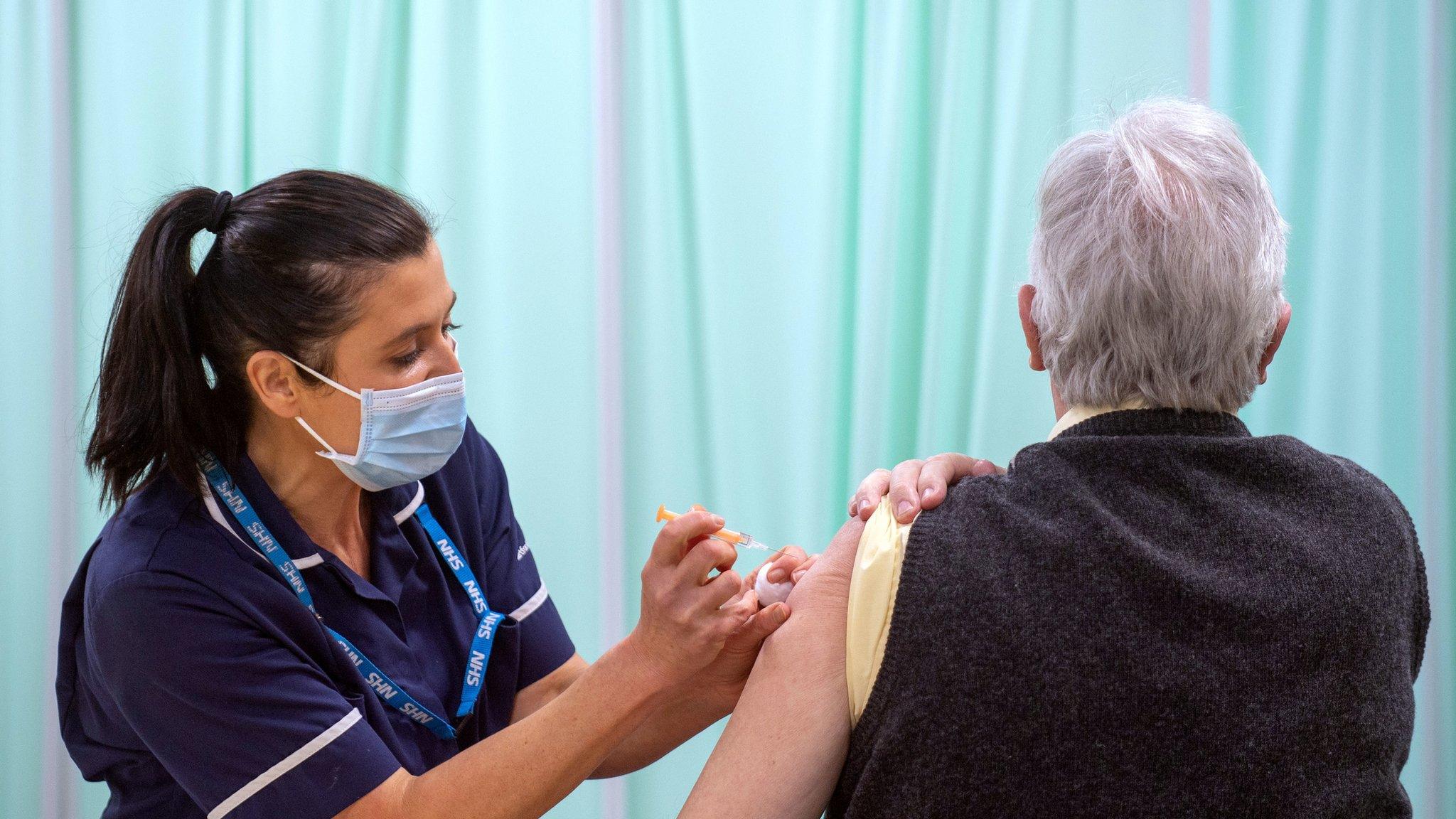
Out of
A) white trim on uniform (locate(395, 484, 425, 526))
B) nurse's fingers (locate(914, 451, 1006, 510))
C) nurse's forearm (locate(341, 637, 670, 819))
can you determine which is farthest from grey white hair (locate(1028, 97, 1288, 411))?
white trim on uniform (locate(395, 484, 425, 526))

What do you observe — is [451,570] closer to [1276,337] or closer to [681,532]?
[681,532]

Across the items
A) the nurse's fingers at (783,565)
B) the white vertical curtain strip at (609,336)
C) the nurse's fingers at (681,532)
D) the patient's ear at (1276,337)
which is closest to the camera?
the patient's ear at (1276,337)

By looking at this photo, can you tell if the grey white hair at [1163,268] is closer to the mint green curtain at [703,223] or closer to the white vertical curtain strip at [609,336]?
the mint green curtain at [703,223]

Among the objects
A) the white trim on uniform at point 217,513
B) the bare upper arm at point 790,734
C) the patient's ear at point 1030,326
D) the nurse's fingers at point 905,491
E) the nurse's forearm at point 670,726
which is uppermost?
the patient's ear at point 1030,326

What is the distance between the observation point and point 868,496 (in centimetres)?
117

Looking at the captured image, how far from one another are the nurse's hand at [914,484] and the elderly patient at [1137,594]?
2cm

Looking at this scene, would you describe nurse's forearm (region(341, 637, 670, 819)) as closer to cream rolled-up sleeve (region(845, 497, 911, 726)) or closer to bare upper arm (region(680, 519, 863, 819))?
bare upper arm (region(680, 519, 863, 819))

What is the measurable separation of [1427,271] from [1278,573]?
1.70 m

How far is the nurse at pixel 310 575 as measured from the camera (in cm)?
125

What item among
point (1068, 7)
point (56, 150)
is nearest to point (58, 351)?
point (56, 150)

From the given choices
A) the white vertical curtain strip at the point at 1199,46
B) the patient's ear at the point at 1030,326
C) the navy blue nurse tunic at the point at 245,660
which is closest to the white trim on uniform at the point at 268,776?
the navy blue nurse tunic at the point at 245,660

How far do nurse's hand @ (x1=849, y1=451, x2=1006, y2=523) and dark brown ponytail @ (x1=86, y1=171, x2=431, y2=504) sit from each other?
0.66 meters

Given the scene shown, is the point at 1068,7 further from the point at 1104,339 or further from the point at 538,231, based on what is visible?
the point at 1104,339

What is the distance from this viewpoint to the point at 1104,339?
1033mm
